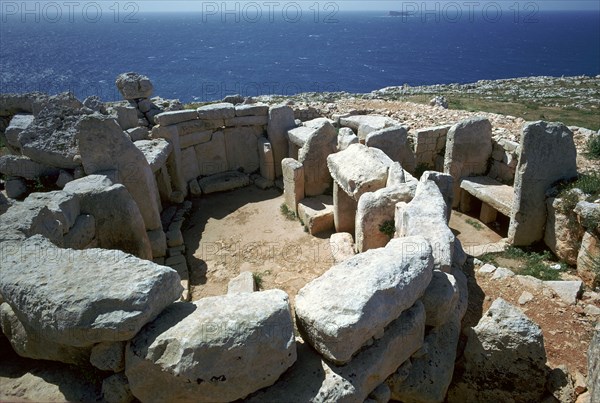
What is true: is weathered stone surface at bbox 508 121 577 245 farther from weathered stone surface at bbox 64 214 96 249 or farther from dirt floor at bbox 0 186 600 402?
weathered stone surface at bbox 64 214 96 249

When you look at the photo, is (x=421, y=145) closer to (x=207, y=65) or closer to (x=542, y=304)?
(x=542, y=304)

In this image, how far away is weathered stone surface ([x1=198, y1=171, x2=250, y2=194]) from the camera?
11.7 metres

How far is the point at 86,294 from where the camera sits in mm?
3549

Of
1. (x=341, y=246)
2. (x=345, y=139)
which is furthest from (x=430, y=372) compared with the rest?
(x=345, y=139)

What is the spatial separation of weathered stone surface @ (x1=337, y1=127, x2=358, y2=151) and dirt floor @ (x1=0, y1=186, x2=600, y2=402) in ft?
7.08

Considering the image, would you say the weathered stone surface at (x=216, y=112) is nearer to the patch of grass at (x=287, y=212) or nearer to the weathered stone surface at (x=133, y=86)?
the weathered stone surface at (x=133, y=86)

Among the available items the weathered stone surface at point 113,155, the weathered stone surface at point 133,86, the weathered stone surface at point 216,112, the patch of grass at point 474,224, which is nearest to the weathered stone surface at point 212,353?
the weathered stone surface at point 113,155

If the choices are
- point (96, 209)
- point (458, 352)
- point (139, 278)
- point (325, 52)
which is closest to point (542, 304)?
point (458, 352)

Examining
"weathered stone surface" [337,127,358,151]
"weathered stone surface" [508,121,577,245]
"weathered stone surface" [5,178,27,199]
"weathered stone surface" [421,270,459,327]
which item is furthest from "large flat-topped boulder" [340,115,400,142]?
"weathered stone surface" [5,178,27,199]

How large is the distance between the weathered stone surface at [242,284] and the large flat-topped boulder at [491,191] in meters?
5.63

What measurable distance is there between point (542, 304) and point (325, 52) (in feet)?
316

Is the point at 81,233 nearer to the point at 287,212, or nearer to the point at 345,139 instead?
the point at 287,212

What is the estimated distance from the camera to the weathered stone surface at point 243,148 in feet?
39.8

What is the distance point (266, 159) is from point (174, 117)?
8.80 ft
